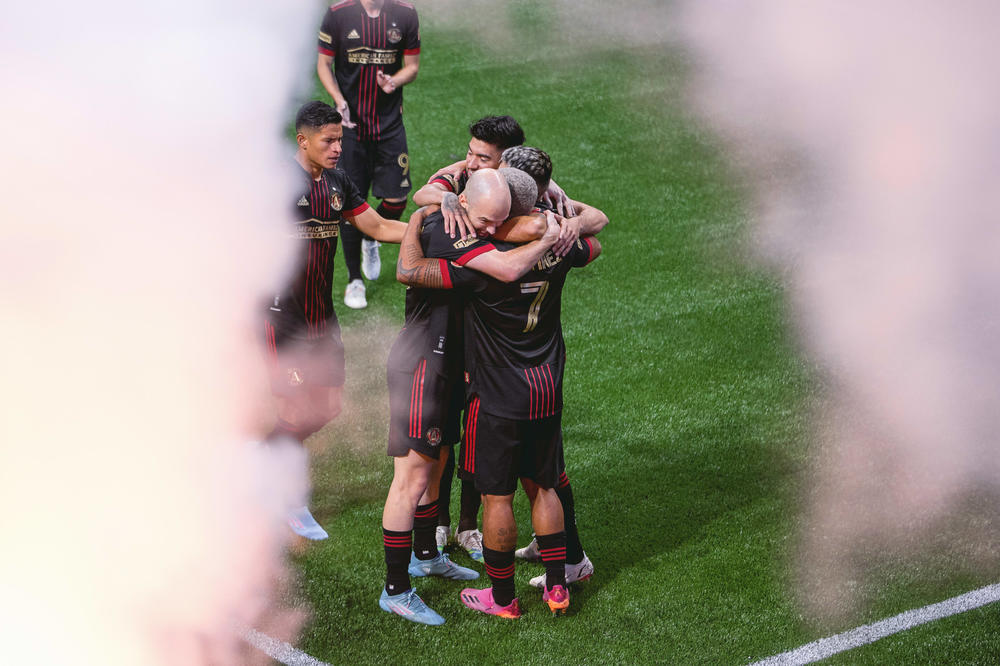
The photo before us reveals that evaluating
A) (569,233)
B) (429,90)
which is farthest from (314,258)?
(429,90)

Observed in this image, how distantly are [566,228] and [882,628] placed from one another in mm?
2394

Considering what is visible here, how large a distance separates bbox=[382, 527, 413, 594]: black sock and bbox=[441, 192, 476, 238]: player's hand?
143 centimetres

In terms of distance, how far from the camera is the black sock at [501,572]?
16.5ft

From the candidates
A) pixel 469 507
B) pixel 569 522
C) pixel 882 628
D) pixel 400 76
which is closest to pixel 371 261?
pixel 400 76

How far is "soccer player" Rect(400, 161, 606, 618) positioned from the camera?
15.6 feet

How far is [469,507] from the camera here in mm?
5730

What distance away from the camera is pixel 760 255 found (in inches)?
374

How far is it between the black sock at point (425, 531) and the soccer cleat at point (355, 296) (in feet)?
11.0

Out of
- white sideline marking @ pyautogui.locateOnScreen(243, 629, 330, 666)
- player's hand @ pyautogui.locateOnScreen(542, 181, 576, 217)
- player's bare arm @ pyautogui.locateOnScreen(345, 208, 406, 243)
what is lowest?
white sideline marking @ pyautogui.locateOnScreen(243, 629, 330, 666)

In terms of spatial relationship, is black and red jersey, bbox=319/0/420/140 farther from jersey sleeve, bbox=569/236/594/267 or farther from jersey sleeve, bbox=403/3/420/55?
jersey sleeve, bbox=569/236/594/267

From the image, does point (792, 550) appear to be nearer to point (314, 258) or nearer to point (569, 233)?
point (569, 233)

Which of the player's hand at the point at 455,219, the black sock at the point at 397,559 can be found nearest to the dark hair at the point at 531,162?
the player's hand at the point at 455,219

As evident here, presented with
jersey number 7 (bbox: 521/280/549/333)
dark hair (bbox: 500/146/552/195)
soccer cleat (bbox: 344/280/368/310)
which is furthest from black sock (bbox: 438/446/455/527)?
soccer cleat (bbox: 344/280/368/310)

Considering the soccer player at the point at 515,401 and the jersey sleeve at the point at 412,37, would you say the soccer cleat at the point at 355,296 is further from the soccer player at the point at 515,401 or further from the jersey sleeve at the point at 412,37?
the soccer player at the point at 515,401
